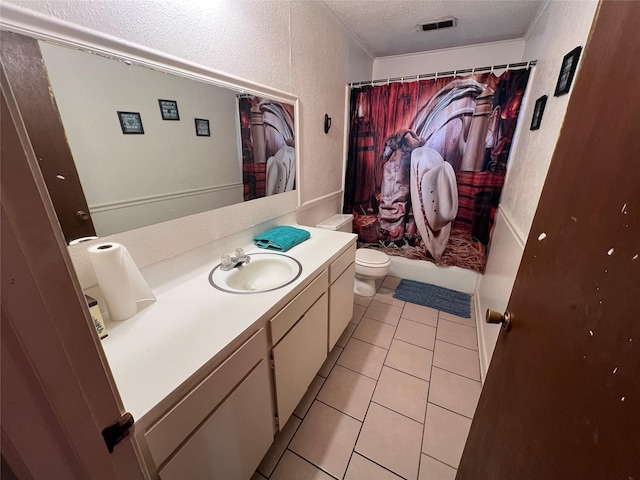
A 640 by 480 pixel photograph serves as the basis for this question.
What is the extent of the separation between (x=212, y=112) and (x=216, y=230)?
0.58m

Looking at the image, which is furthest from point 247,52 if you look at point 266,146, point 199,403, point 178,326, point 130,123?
point 199,403

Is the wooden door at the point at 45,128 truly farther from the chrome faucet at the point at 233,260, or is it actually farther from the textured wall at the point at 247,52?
the chrome faucet at the point at 233,260

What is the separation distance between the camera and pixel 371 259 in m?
2.37

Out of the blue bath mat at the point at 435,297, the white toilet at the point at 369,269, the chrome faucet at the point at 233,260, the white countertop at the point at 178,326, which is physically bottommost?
the blue bath mat at the point at 435,297

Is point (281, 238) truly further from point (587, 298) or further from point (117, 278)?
point (587, 298)

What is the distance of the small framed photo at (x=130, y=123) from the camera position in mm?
931

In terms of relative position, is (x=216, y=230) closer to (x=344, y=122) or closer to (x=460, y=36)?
(x=344, y=122)

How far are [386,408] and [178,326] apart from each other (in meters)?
1.23

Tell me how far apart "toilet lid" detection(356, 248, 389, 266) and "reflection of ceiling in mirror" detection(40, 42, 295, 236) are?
4.39ft

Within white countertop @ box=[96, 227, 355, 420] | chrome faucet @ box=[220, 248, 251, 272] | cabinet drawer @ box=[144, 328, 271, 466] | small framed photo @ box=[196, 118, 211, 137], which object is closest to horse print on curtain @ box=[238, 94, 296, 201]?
small framed photo @ box=[196, 118, 211, 137]

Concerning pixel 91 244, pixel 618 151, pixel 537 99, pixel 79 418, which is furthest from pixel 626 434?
pixel 537 99

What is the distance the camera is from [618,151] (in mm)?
413

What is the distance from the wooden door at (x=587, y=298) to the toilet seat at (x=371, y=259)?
161 cm

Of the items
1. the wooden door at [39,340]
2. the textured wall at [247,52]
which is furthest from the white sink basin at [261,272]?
the wooden door at [39,340]
